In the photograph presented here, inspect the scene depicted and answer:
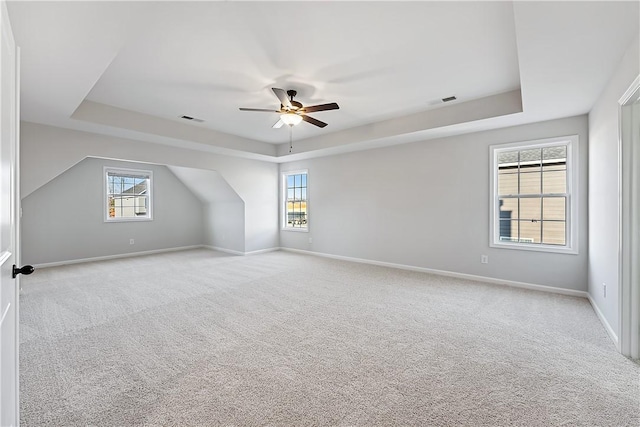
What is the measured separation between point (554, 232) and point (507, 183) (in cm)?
91

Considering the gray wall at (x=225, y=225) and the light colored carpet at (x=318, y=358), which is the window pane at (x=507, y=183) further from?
the gray wall at (x=225, y=225)

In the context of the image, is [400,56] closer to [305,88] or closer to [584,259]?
[305,88]

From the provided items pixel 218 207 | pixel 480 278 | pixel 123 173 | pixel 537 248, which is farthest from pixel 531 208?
pixel 123 173

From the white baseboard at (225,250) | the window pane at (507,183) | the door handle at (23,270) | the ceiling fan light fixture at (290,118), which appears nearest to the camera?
the door handle at (23,270)

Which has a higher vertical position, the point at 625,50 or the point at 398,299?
the point at 625,50

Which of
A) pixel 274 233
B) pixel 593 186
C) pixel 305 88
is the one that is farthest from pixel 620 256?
pixel 274 233

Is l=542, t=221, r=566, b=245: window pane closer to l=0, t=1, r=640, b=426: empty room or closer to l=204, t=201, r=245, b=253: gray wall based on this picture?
l=0, t=1, r=640, b=426: empty room

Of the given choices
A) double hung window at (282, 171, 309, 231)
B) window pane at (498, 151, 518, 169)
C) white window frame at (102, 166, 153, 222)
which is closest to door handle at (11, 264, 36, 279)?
window pane at (498, 151, 518, 169)

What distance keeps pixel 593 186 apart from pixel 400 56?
275 centimetres

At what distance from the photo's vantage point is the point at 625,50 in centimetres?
226

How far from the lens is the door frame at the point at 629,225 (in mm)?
2332

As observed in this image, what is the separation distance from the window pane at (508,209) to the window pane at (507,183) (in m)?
0.12

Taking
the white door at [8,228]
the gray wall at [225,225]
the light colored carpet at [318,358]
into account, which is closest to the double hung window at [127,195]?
the gray wall at [225,225]

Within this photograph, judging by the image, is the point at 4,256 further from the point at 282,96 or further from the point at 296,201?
the point at 296,201
